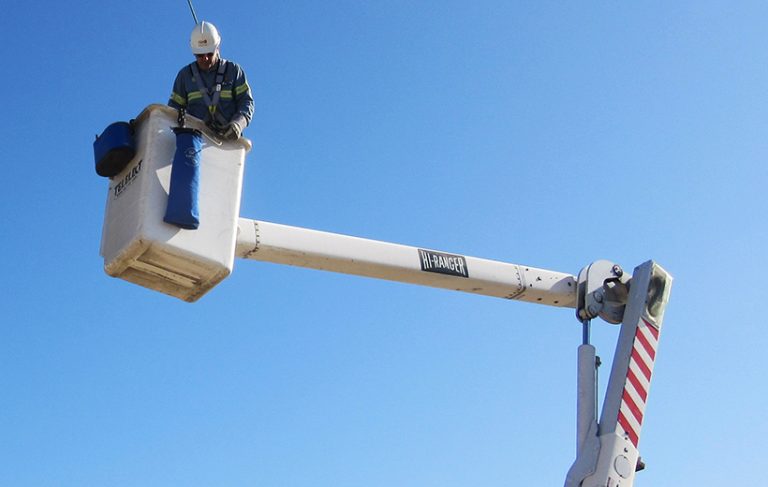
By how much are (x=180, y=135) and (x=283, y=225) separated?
0.73 meters

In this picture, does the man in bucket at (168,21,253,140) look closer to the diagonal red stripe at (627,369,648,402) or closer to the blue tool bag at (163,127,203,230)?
the blue tool bag at (163,127,203,230)

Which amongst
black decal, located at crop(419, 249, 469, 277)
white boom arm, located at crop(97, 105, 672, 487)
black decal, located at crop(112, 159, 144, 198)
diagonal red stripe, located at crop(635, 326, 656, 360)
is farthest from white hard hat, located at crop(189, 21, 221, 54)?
→ diagonal red stripe, located at crop(635, 326, 656, 360)

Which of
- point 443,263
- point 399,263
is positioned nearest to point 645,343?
point 443,263

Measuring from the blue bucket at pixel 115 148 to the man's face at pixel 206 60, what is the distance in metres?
0.58

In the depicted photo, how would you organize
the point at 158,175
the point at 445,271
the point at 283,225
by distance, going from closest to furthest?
the point at 158,175 → the point at 283,225 → the point at 445,271

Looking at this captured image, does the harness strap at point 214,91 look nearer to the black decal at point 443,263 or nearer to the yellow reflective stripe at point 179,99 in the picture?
the yellow reflective stripe at point 179,99

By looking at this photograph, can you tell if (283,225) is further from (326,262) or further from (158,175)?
(158,175)

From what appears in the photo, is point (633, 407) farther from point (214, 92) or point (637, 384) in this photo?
point (214, 92)

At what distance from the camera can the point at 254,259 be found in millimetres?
5812

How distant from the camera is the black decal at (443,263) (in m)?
6.34

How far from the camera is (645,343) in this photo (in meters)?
6.36

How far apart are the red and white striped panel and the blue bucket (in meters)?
2.97

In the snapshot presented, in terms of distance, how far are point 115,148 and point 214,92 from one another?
65 centimetres

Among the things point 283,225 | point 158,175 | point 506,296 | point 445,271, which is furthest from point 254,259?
point 506,296
